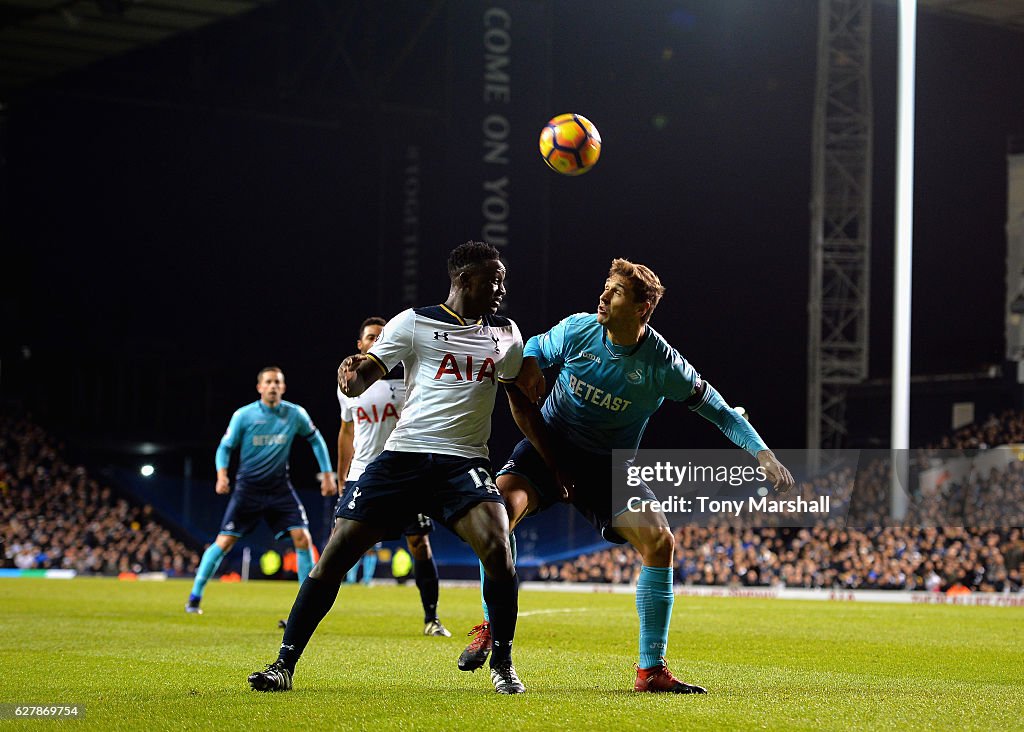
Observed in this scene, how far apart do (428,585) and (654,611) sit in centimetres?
413

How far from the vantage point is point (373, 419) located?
420 inches

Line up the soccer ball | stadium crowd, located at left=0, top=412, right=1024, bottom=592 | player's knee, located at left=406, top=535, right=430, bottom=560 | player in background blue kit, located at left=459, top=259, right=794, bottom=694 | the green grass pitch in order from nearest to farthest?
the green grass pitch → player in background blue kit, located at left=459, top=259, right=794, bottom=694 → the soccer ball → player's knee, located at left=406, top=535, right=430, bottom=560 → stadium crowd, located at left=0, top=412, right=1024, bottom=592

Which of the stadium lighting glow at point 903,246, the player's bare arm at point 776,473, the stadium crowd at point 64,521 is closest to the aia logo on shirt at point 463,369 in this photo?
the player's bare arm at point 776,473

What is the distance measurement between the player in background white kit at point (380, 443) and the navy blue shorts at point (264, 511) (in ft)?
7.82

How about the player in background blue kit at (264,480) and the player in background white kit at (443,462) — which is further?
the player in background blue kit at (264,480)

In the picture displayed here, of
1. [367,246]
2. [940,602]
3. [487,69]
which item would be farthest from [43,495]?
[940,602]

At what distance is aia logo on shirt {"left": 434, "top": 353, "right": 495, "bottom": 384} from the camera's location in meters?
6.26

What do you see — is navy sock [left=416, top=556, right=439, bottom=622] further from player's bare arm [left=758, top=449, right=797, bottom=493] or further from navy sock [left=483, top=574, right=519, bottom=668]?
player's bare arm [left=758, top=449, right=797, bottom=493]

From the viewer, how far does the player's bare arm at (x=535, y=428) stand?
658cm

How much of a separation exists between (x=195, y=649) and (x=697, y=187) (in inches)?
1034

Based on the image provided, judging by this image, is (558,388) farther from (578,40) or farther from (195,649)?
(578,40)

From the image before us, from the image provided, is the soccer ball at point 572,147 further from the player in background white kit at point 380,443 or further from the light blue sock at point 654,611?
the light blue sock at point 654,611

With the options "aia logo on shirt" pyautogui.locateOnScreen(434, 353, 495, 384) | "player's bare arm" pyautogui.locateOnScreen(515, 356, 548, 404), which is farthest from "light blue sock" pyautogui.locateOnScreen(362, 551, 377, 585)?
"aia logo on shirt" pyautogui.locateOnScreen(434, 353, 495, 384)

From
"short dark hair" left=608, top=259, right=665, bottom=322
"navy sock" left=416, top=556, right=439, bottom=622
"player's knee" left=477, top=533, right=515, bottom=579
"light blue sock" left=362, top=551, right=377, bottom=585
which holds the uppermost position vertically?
"short dark hair" left=608, top=259, right=665, bottom=322
